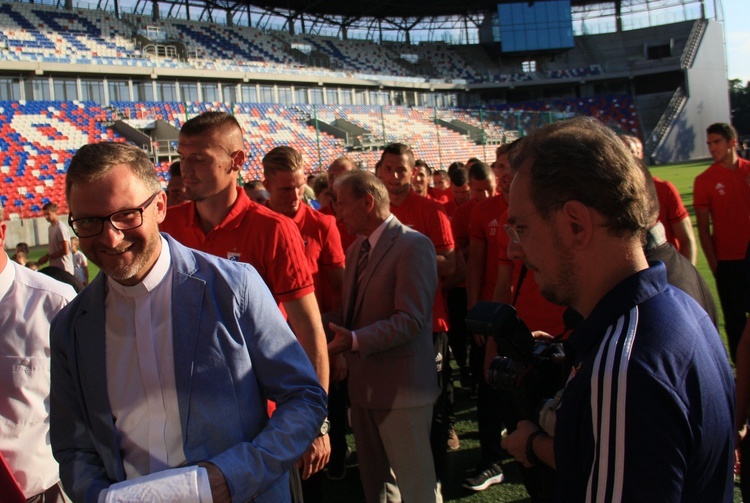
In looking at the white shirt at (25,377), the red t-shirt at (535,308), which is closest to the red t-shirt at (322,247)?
the red t-shirt at (535,308)

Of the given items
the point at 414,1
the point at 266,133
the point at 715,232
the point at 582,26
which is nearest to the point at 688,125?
the point at 582,26

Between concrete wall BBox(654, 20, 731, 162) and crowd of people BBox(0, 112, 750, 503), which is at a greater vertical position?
concrete wall BBox(654, 20, 731, 162)

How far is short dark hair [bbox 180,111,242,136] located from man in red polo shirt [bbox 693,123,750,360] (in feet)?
13.2

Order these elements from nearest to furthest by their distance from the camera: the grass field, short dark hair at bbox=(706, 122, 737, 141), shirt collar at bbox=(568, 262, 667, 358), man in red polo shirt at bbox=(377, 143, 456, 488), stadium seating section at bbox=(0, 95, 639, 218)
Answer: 1. shirt collar at bbox=(568, 262, 667, 358)
2. the grass field
3. man in red polo shirt at bbox=(377, 143, 456, 488)
4. short dark hair at bbox=(706, 122, 737, 141)
5. stadium seating section at bbox=(0, 95, 639, 218)

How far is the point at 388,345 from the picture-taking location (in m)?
2.99

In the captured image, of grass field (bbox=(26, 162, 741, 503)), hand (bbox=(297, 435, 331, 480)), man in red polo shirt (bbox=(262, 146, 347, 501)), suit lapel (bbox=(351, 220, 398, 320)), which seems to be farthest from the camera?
man in red polo shirt (bbox=(262, 146, 347, 501))

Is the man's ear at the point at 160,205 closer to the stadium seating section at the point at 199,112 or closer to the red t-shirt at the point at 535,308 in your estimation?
the red t-shirt at the point at 535,308

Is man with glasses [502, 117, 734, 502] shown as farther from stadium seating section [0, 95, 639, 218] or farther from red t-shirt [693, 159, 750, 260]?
stadium seating section [0, 95, 639, 218]

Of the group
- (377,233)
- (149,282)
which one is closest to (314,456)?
(149,282)

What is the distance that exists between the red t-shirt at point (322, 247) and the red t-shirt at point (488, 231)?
1.05m

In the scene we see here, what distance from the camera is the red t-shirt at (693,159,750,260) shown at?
5.03 meters

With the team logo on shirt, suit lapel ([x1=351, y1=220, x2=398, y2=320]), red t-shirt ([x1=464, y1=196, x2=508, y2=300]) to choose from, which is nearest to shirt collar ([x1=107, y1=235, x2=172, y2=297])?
suit lapel ([x1=351, y1=220, x2=398, y2=320])

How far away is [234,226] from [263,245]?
174 millimetres

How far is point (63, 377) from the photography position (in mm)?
1784
